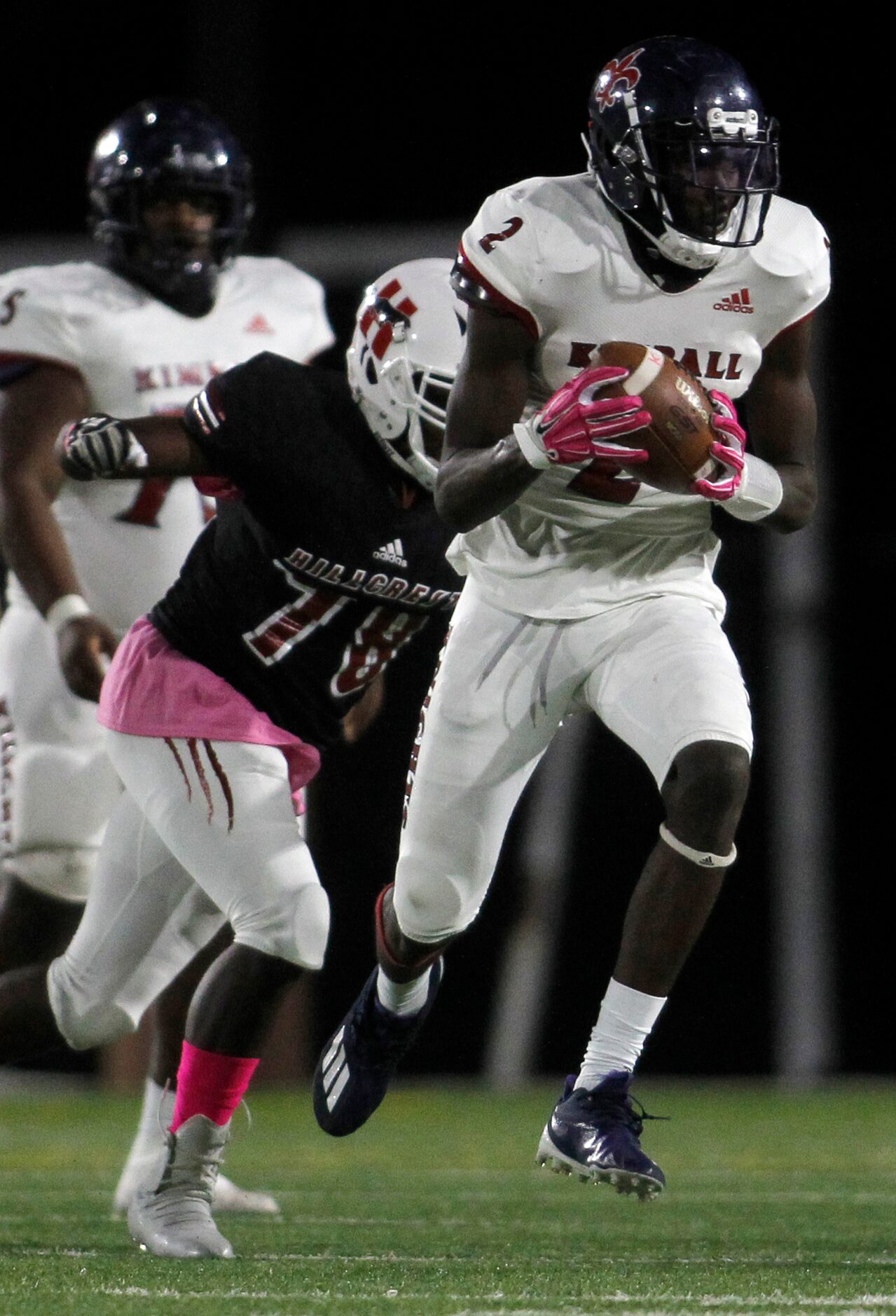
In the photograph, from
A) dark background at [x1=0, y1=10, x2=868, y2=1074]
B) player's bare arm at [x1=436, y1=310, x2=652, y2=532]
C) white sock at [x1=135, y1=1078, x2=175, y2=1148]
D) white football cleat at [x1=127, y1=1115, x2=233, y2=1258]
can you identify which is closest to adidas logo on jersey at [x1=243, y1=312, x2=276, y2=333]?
player's bare arm at [x1=436, y1=310, x2=652, y2=532]

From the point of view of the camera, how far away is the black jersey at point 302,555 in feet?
10.9

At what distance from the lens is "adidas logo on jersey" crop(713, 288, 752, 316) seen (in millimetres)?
3096

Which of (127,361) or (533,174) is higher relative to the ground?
(127,361)

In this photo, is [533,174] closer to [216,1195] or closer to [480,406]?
[216,1195]

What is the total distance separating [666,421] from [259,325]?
5.75 feet

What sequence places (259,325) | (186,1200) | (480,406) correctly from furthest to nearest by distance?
(259,325), (186,1200), (480,406)

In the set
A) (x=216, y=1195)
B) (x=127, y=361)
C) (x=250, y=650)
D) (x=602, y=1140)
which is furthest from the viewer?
(x=127, y=361)

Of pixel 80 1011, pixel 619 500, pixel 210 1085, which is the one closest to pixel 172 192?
pixel 619 500

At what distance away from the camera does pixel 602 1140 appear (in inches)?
111

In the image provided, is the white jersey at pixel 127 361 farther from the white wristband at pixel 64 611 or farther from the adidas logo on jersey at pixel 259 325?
the white wristband at pixel 64 611

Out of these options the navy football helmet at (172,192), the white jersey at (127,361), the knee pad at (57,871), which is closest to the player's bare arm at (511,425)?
the white jersey at (127,361)

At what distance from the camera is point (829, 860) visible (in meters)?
7.30

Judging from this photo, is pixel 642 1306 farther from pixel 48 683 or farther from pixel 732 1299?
pixel 48 683

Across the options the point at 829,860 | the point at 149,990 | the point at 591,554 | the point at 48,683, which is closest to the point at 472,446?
the point at 591,554
